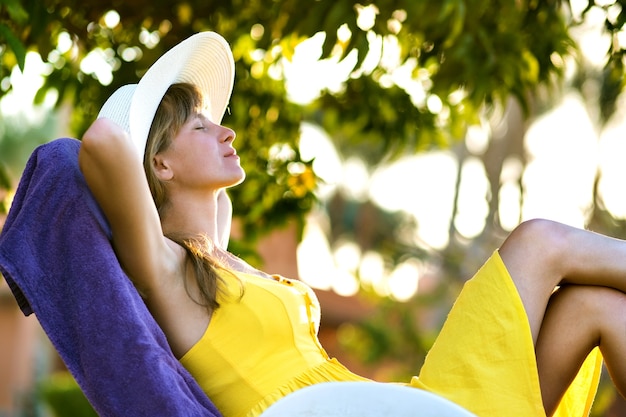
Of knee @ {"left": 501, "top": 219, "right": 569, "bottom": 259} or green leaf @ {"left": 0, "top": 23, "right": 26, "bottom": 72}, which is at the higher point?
knee @ {"left": 501, "top": 219, "right": 569, "bottom": 259}

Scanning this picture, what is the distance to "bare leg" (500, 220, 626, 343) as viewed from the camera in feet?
8.59

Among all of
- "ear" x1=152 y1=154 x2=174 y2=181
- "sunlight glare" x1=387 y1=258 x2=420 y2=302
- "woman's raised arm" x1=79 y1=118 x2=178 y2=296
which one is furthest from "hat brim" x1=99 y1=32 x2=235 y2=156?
"sunlight glare" x1=387 y1=258 x2=420 y2=302

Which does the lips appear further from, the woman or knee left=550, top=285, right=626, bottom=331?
knee left=550, top=285, right=626, bottom=331

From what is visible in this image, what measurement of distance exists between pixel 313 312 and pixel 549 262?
635 mm

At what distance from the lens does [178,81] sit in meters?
3.12

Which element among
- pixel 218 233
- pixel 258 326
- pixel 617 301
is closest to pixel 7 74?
pixel 218 233

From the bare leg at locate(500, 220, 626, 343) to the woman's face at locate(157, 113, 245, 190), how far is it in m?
0.77

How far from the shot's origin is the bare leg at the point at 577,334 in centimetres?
263

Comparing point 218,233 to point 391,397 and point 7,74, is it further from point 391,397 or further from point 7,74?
point 391,397

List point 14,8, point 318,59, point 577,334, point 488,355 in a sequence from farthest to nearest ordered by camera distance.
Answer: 1. point 318,59
2. point 14,8
3. point 577,334
4. point 488,355

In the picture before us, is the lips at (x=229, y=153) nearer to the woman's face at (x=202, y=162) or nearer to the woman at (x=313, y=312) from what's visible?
the woman's face at (x=202, y=162)

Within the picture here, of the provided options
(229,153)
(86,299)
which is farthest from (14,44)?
(86,299)

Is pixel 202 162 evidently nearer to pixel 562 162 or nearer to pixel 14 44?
pixel 14 44

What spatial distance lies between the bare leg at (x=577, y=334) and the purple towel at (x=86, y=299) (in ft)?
2.63
